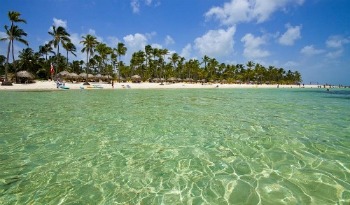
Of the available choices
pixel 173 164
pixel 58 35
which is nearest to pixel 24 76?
pixel 58 35

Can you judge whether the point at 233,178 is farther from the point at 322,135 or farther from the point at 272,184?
the point at 322,135

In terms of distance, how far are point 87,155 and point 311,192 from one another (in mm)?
5864

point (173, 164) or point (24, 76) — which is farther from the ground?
point (24, 76)

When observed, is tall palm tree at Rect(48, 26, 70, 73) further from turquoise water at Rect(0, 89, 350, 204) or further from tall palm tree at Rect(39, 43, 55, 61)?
turquoise water at Rect(0, 89, 350, 204)

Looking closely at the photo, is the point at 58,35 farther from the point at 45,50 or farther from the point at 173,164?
the point at 173,164

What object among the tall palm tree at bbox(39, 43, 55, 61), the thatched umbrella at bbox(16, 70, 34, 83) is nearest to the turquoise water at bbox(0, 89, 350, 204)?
the thatched umbrella at bbox(16, 70, 34, 83)

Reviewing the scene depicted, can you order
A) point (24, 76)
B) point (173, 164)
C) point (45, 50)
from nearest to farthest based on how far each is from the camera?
point (173, 164) → point (24, 76) → point (45, 50)

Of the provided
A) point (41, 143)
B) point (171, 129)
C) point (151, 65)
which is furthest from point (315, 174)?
point (151, 65)

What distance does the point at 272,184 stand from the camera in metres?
5.14

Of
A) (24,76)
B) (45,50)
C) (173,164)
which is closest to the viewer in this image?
(173,164)

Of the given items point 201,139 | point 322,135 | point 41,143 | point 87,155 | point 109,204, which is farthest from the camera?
point 322,135

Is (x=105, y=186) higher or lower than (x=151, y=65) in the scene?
lower

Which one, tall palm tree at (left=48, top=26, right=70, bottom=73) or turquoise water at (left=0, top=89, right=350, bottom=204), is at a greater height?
tall palm tree at (left=48, top=26, right=70, bottom=73)

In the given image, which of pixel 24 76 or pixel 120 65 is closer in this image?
pixel 24 76
